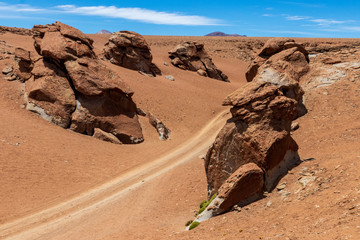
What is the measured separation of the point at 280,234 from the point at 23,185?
17278 mm

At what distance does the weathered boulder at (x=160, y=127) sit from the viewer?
35.3m

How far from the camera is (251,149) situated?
16703mm

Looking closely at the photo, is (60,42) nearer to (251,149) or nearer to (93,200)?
(93,200)

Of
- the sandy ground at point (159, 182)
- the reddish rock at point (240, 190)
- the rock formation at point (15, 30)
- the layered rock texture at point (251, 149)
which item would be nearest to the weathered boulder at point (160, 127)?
the sandy ground at point (159, 182)

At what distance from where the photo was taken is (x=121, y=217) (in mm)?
18484

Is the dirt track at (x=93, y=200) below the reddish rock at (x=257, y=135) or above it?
below

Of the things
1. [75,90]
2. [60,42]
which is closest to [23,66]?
[60,42]

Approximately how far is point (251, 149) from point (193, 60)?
1831 inches

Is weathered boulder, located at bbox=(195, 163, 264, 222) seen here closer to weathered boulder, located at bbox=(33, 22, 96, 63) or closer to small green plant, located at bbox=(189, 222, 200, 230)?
small green plant, located at bbox=(189, 222, 200, 230)

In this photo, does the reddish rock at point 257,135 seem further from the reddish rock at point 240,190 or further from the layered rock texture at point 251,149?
the reddish rock at point 240,190

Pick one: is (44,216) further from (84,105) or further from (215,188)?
(84,105)

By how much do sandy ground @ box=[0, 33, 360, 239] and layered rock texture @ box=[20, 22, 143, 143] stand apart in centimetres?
137

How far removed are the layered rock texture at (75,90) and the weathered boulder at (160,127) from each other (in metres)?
2.05

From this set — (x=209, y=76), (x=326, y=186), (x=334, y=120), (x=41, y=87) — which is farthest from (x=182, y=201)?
(x=209, y=76)
